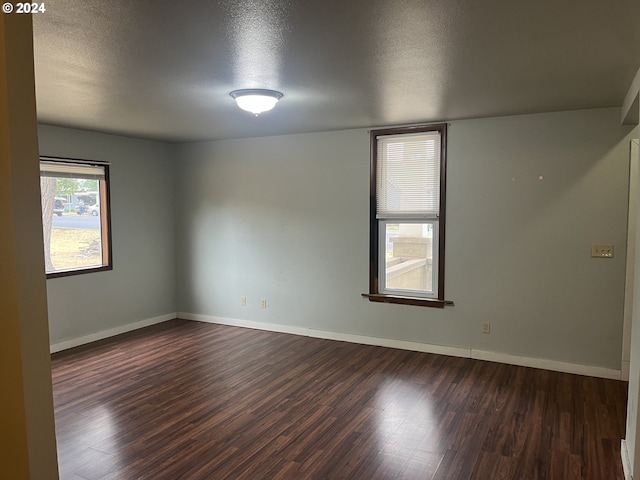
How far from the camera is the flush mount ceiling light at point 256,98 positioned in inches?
128

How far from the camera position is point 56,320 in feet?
16.1

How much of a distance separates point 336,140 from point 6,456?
437 cm

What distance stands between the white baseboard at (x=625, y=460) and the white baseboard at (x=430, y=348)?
1357mm

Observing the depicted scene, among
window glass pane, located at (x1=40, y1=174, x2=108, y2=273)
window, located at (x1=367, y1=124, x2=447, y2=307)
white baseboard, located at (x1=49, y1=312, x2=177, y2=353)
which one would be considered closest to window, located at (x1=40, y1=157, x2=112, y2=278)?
window glass pane, located at (x1=40, y1=174, x2=108, y2=273)

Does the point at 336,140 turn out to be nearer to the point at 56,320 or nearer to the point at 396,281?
the point at 396,281

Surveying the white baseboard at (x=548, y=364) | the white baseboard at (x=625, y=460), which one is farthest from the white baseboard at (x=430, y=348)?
the white baseboard at (x=625, y=460)

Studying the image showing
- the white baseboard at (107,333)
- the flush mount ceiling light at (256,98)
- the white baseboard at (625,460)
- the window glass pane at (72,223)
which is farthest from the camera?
the white baseboard at (107,333)

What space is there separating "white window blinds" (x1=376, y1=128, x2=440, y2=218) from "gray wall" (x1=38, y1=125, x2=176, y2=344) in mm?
2956

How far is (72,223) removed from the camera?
5094mm

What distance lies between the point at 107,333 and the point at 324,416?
131 inches

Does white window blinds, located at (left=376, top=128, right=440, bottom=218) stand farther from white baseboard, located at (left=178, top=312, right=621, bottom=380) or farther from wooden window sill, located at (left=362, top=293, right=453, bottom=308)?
white baseboard, located at (left=178, top=312, right=621, bottom=380)

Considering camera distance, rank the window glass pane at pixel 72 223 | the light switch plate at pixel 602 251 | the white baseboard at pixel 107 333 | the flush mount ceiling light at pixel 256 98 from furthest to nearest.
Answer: the white baseboard at pixel 107 333
the window glass pane at pixel 72 223
the light switch plate at pixel 602 251
the flush mount ceiling light at pixel 256 98

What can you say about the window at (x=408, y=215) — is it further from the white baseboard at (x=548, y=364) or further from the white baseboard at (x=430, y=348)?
the white baseboard at (x=548, y=364)

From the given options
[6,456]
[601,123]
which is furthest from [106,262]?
[601,123]
